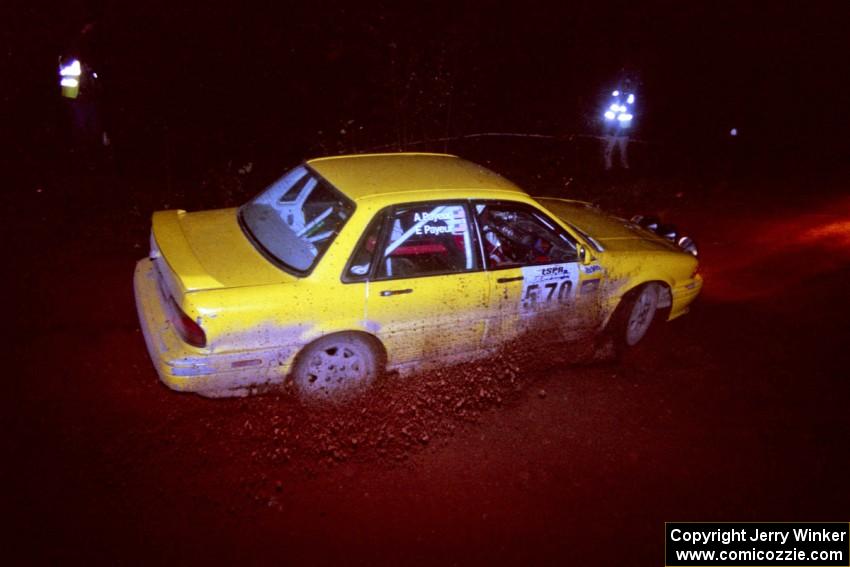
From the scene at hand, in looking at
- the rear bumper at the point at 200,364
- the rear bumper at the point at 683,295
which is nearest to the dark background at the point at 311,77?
the rear bumper at the point at 683,295

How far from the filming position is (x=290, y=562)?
9.58 ft

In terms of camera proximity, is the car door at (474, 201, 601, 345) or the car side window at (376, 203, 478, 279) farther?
the car door at (474, 201, 601, 345)

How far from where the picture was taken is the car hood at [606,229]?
4719 mm

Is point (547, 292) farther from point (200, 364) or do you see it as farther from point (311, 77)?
point (311, 77)

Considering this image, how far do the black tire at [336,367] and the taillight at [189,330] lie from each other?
61cm

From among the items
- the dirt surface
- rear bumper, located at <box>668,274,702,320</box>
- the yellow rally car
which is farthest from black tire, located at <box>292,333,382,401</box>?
rear bumper, located at <box>668,274,702,320</box>

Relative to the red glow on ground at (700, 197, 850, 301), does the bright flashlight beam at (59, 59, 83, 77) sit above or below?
above

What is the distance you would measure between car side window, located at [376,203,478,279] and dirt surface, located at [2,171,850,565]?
2.82ft

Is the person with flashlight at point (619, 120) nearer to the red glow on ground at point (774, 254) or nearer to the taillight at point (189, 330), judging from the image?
the red glow on ground at point (774, 254)

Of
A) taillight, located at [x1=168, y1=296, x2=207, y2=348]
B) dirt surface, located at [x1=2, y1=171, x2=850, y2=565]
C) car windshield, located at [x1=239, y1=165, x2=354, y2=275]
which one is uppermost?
car windshield, located at [x1=239, y1=165, x2=354, y2=275]

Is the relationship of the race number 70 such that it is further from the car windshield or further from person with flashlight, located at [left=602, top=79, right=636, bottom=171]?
person with flashlight, located at [left=602, top=79, right=636, bottom=171]

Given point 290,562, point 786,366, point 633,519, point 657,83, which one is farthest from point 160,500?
point 657,83

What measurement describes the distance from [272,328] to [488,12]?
969 cm

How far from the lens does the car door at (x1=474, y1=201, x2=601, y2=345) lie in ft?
13.4
